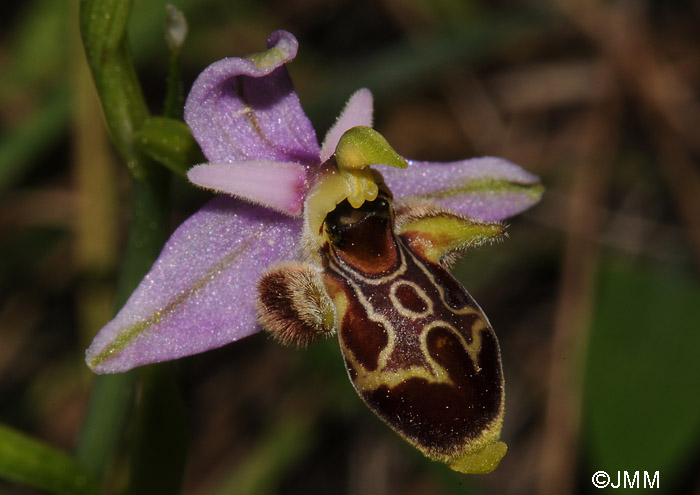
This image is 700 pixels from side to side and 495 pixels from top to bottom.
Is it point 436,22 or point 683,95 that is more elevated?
point 436,22

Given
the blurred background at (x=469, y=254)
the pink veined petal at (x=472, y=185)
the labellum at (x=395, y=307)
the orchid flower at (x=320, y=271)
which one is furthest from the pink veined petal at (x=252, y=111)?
the blurred background at (x=469, y=254)

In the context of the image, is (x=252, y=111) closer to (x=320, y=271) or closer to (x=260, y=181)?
(x=260, y=181)

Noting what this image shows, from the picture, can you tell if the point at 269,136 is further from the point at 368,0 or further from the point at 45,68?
the point at 368,0

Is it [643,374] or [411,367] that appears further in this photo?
[643,374]

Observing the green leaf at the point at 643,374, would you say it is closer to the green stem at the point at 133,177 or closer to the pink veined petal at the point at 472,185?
the pink veined petal at the point at 472,185

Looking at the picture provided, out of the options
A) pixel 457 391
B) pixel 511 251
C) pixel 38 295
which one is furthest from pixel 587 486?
pixel 38 295

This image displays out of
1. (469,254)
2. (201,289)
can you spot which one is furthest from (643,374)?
(201,289)
